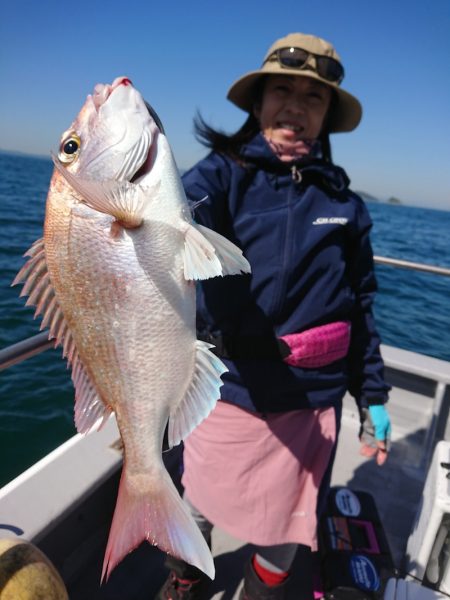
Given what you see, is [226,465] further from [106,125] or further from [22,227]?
[22,227]

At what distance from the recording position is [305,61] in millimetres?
1656

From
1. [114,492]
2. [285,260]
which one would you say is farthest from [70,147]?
[114,492]

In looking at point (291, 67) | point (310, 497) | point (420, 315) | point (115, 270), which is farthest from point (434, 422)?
point (420, 315)

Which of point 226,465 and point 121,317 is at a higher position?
point 121,317

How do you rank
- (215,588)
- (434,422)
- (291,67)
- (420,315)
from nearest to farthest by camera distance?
(291,67), (215,588), (434,422), (420,315)

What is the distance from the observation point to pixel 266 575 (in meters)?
2.00

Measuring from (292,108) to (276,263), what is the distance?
611mm

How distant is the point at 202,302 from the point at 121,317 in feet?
1.88

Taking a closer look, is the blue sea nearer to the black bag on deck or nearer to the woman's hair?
the black bag on deck

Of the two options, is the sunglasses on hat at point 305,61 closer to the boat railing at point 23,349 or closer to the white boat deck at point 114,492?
the boat railing at point 23,349

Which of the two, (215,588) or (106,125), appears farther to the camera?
(215,588)

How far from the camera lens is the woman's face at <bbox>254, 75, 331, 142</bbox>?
1.71 meters

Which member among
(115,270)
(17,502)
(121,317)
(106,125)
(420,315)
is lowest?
(420,315)

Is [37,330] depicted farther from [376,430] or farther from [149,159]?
[149,159]
